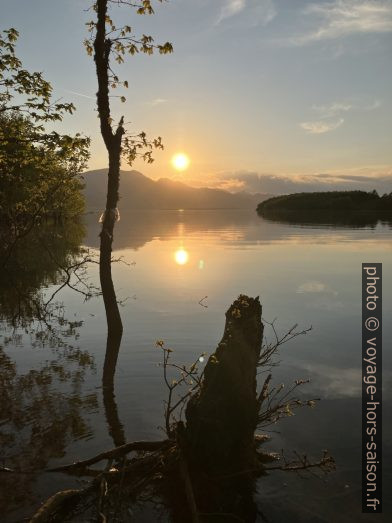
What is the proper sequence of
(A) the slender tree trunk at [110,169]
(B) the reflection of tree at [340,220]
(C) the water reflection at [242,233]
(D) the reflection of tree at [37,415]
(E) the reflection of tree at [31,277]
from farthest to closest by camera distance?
1. (B) the reflection of tree at [340,220]
2. (C) the water reflection at [242,233]
3. (E) the reflection of tree at [31,277]
4. (A) the slender tree trunk at [110,169]
5. (D) the reflection of tree at [37,415]

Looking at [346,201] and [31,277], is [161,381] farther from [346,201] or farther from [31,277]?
[346,201]

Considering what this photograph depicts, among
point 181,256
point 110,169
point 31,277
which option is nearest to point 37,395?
point 110,169

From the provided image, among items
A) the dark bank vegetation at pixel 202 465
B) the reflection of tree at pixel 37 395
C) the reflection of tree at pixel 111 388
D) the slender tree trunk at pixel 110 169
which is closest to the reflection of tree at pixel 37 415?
the reflection of tree at pixel 37 395

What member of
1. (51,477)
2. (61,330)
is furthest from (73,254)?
(51,477)

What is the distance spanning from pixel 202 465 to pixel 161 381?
17.6ft

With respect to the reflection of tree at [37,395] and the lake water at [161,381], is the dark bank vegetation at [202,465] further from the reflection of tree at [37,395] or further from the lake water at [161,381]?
the reflection of tree at [37,395]

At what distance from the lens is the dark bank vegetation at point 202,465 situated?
7402 mm

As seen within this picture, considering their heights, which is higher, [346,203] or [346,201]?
[346,201]

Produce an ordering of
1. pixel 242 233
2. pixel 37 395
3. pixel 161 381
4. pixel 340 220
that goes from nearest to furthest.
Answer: pixel 37 395 < pixel 161 381 < pixel 242 233 < pixel 340 220

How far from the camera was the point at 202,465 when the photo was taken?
324 inches

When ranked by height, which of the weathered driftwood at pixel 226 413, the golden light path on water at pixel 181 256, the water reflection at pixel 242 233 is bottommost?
the weathered driftwood at pixel 226 413

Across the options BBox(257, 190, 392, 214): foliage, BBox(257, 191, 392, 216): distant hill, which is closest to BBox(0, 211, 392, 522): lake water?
BBox(257, 191, 392, 216): distant hill

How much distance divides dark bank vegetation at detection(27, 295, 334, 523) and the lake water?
0.47 m

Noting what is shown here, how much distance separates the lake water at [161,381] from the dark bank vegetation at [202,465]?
1.55 feet
